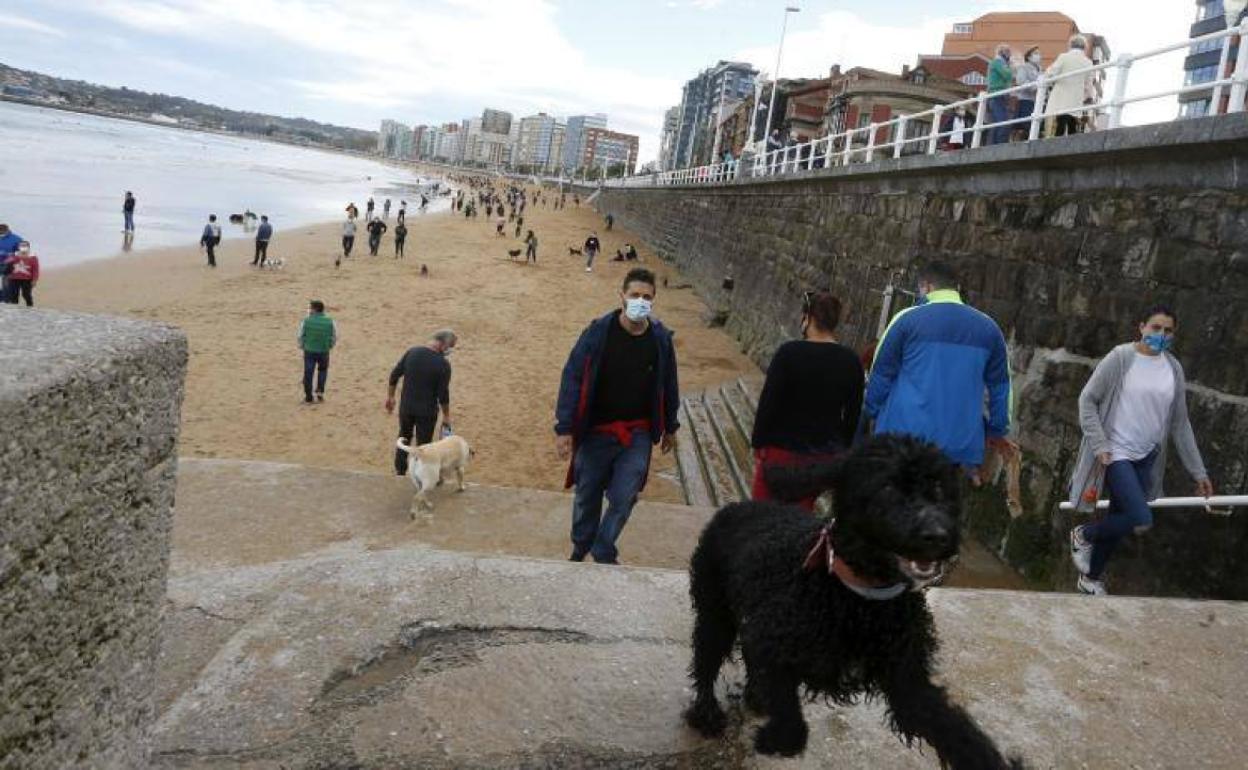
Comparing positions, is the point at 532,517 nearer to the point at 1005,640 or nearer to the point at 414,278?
the point at 1005,640

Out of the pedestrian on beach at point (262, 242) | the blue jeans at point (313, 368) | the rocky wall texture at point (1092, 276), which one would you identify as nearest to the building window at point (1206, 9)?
the rocky wall texture at point (1092, 276)

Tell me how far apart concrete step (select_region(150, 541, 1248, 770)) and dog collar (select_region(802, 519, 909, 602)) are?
1.94 ft

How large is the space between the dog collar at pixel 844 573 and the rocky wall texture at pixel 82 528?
60.6 inches

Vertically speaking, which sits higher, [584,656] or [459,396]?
[584,656]

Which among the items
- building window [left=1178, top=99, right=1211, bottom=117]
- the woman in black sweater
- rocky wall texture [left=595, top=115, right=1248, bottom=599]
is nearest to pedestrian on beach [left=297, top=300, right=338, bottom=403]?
rocky wall texture [left=595, top=115, right=1248, bottom=599]

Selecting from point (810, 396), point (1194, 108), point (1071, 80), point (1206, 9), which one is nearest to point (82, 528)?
point (810, 396)

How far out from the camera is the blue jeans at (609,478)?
4699mm

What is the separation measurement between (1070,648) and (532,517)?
414 centimetres

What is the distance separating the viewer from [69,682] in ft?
4.46

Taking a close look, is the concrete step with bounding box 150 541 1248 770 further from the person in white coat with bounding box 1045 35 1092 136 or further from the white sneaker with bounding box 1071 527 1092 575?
the person in white coat with bounding box 1045 35 1092 136

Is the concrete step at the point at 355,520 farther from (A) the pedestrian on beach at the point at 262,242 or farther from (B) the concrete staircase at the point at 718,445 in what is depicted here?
(A) the pedestrian on beach at the point at 262,242

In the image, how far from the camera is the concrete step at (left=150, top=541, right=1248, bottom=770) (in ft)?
7.44

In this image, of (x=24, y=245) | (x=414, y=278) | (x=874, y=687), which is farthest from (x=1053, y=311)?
(x=414, y=278)

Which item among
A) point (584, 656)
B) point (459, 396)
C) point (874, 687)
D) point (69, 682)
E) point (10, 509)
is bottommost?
point (459, 396)
